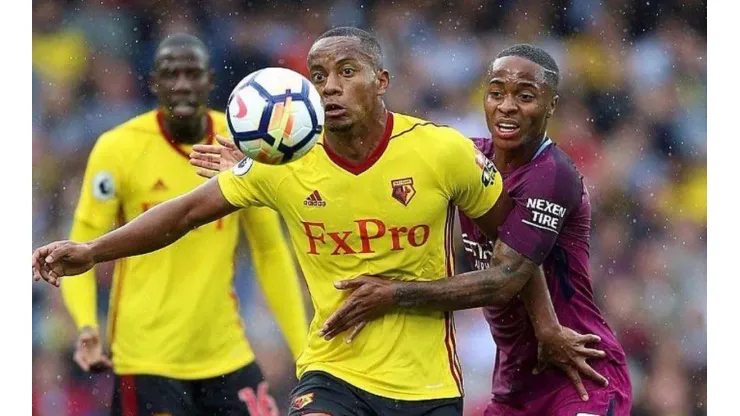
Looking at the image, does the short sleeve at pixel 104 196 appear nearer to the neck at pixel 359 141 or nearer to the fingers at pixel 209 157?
the fingers at pixel 209 157

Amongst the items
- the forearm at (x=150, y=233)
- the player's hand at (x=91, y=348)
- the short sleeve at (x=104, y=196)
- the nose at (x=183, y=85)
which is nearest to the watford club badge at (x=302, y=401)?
the forearm at (x=150, y=233)

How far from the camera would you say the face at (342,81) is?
4.79 metres

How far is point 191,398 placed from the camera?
732cm

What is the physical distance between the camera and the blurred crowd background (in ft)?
30.8

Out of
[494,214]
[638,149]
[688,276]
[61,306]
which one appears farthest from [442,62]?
[494,214]

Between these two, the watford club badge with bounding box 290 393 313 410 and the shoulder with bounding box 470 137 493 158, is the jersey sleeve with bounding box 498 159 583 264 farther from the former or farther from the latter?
the watford club badge with bounding box 290 393 313 410

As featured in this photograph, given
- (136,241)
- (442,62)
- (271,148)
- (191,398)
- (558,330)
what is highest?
(442,62)

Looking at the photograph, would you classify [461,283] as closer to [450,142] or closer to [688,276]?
[450,142]

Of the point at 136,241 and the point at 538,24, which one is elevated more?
the point at 538,24

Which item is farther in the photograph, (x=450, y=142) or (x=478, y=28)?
(x=478, y=28)

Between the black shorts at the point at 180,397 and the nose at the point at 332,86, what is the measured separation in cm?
292

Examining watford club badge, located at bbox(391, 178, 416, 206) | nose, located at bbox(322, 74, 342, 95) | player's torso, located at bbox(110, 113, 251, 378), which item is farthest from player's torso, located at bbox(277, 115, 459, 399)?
player's torso, located at bbox(110, 113, 251, 378)

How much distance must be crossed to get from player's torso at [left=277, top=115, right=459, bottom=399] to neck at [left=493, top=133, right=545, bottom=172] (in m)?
0.61

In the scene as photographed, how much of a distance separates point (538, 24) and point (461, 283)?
545cm
